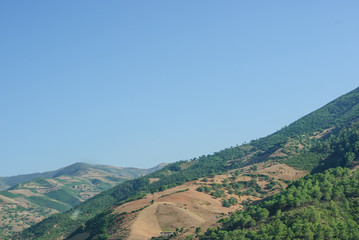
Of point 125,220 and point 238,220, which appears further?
point 125,220

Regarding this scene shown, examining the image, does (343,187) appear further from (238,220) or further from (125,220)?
(125,220)

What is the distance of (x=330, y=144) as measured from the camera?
626ft

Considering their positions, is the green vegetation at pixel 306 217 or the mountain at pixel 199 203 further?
the mountain at pixel 199 203

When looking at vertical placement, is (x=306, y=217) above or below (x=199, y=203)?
below

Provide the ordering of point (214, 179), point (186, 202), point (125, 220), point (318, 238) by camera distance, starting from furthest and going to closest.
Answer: point (214, 179) → point (186, 202) → point (125, 220) → point (318, 238)

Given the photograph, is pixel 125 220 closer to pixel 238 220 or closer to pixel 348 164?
pixel 238 220

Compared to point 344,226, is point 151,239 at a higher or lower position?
higher

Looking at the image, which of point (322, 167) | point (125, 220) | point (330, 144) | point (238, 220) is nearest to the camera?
point (238, 220)

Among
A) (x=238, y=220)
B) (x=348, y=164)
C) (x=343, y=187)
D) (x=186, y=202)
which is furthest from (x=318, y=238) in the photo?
(x=348, y=164)

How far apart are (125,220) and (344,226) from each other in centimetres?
6599

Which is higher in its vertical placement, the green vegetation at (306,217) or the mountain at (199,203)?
the mountain at (199,203)

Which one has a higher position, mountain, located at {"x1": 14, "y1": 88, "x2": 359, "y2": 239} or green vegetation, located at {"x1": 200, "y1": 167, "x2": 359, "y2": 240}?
mountain, located at {"x1": 14, "y1": 88, "x2": 359, "y2": 239}

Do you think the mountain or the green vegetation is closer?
the green vegetation

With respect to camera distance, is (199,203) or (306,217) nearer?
(306,217)
